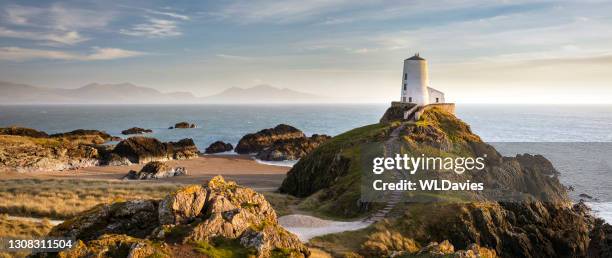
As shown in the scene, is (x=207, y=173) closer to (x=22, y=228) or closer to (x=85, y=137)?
(x=22, y=228)

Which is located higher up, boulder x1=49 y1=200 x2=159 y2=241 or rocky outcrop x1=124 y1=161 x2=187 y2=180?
boulder x1=49 y1=200 x2=159 y2=241

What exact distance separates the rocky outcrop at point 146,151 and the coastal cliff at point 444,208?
1362 inches

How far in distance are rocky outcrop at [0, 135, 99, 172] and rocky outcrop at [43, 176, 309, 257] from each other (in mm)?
51052

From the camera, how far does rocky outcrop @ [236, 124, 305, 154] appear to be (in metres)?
89.6

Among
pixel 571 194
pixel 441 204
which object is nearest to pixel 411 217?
pixel 441 204

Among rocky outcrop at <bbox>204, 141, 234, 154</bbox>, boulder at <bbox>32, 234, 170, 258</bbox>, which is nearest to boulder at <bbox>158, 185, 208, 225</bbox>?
boulder at <bbox>32, 234, 170, 258</bbox>

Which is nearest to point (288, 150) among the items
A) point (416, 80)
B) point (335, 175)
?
point (416, 80)

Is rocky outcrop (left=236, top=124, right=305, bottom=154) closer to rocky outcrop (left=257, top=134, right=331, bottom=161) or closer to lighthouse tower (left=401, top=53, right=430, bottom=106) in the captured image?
rocky outcrop (left=257, top=134, right=331, bottom=161)

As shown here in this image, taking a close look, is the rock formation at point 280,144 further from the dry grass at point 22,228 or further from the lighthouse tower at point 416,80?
the dry grass at point 22,228

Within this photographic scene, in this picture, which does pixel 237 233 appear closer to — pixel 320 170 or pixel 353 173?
pixel 353 173

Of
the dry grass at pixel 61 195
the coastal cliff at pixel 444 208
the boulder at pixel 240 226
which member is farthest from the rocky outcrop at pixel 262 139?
the boulder at pixel 240 226

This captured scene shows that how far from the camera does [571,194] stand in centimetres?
5678

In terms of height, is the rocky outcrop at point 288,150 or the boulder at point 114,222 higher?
the boulder at point 114,222

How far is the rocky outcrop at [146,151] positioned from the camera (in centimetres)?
7006
